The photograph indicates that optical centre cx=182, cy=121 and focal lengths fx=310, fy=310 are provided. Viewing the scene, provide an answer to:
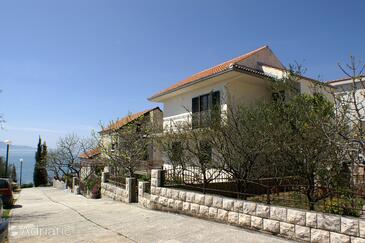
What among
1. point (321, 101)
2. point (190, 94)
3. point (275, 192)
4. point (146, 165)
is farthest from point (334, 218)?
point (146, 165)

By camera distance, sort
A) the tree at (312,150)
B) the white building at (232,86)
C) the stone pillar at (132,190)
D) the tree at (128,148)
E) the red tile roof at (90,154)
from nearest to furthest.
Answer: the tree at (312,150) → the stone pillar at (132,190) → the white building at (232,86) → the tree at (128,148) → the red tile roof at (90,154)

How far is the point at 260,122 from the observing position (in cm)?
1088

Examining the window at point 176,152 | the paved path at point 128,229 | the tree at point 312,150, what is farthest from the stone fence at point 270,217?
the window at point 176,152

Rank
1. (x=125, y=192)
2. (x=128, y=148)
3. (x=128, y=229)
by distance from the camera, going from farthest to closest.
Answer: (x=128, y=148) → (x=125, y=192) → (x=128, y=229)

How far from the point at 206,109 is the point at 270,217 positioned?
1181cm

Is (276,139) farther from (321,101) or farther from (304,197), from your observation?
(321,101)

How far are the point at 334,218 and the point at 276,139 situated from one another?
3781 millimetres

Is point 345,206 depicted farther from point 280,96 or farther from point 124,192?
point 124,192

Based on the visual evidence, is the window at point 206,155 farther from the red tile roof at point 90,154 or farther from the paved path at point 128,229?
the red tile roof at point 90,154

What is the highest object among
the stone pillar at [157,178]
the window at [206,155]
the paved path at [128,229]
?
the window at [206,155]

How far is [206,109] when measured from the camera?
18531mm

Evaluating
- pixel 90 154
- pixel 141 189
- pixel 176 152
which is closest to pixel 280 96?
pixel 176 152

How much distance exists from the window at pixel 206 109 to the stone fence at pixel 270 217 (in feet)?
10.4

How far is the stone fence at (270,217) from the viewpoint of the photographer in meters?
5.78
